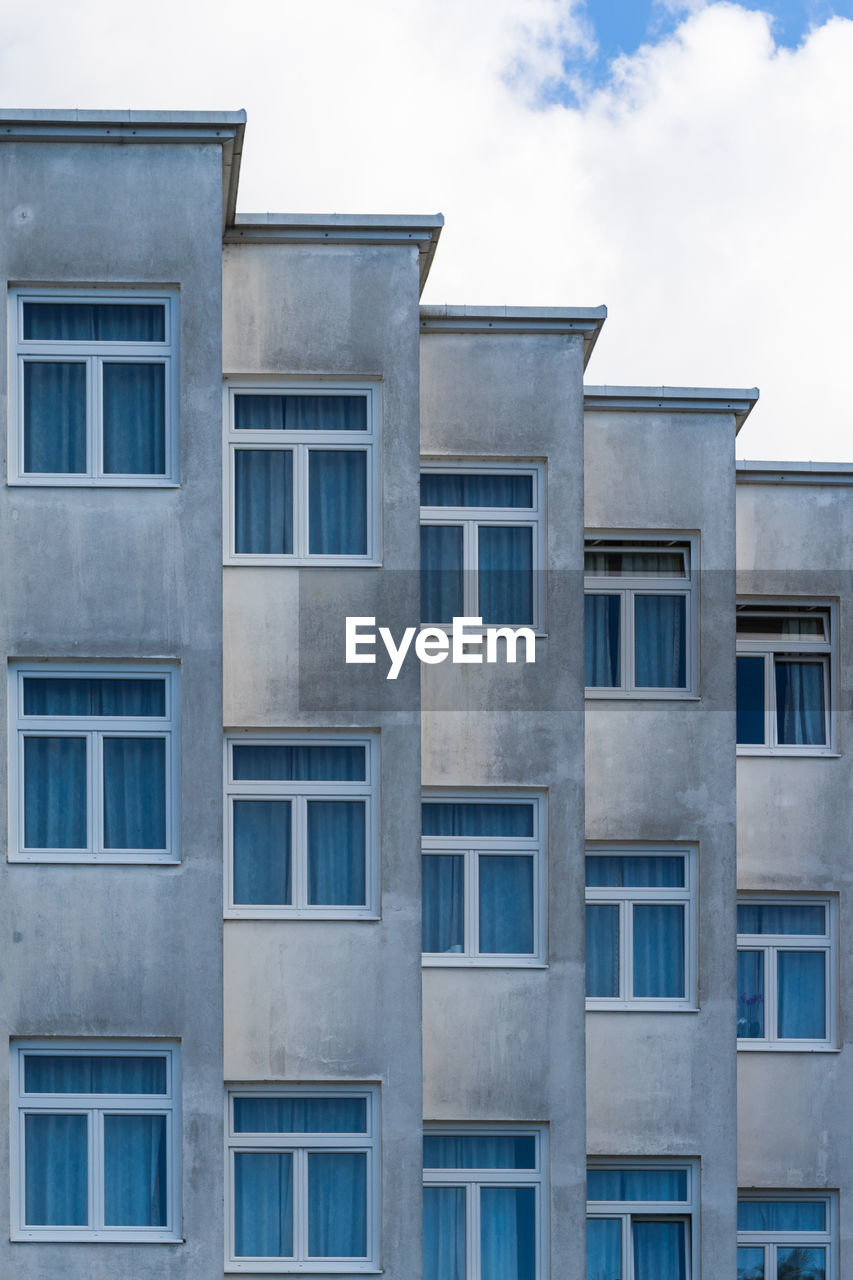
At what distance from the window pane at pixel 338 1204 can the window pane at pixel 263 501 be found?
5488mm

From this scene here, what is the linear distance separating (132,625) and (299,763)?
2115 mm

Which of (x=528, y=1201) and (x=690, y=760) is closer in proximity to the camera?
(x=528, y=1201)

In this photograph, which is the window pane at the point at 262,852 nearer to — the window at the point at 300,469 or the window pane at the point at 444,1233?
the window at the point at 300,469

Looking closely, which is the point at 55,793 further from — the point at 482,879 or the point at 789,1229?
the point at 789,1229

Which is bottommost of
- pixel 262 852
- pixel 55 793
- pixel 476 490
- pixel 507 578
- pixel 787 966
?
pixel 787 966

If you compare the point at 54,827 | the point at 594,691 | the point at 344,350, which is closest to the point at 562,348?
the point at 344,350

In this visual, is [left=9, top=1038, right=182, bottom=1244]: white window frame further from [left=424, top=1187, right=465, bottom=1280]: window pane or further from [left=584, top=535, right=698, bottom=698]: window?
[left=584, top=535, right=698, bottom=698]: window

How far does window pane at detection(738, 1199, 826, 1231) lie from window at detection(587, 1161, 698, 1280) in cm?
158

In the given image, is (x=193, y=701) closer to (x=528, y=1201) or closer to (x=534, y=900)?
(x=534, y=900)

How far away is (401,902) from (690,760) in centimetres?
397

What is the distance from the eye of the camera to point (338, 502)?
614 inches

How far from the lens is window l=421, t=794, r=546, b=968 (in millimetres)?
16359

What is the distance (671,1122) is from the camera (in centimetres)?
1720

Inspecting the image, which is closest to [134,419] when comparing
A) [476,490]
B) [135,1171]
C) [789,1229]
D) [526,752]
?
[476,490]
